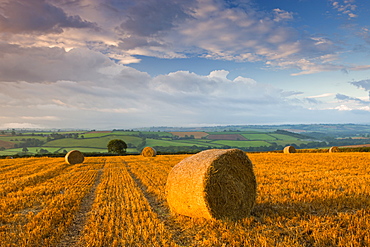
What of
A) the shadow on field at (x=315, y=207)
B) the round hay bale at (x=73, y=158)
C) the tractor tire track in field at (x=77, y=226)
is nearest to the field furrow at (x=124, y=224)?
the tractor tire track in field at (x=77, y=226)

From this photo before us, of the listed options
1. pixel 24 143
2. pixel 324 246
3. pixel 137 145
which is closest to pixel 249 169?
pixel 324 246

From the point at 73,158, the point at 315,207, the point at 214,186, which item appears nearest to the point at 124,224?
the point at 214,186

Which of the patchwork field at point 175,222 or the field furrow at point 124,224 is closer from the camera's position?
the patchwork field at point 175,222

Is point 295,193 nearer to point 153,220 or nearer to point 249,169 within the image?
point 249,169

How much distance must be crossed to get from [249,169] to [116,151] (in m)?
49.0

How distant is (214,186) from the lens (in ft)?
22.5

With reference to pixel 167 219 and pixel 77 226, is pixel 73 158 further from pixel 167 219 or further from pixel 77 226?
pixel 167 219

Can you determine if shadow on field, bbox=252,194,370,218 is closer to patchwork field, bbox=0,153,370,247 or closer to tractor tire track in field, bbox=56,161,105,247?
patchwork field, bbox=0,153,370,247

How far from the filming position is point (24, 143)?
252 feet

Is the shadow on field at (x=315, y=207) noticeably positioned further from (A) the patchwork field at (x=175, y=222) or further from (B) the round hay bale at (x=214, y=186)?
(B) the round hay bale at (x=214, y=186)

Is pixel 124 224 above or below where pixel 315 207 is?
below

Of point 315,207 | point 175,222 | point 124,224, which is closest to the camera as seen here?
point 124,224

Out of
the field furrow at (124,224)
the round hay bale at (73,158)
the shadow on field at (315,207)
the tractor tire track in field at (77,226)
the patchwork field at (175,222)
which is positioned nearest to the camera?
the patchwork field at (175,222)

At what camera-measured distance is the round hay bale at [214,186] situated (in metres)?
6.68
